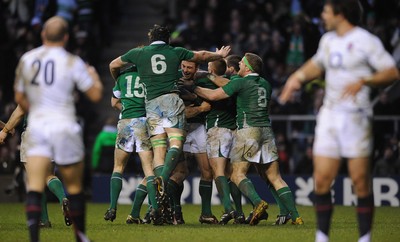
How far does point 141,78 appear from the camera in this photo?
13.9 m

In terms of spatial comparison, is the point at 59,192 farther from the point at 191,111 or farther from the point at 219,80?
the point at 219,80

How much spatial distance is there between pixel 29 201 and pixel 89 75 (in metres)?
1.28

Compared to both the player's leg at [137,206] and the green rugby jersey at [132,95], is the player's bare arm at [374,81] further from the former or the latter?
the player's leg at [137,206]

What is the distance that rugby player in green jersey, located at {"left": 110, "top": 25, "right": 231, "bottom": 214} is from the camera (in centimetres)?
1373

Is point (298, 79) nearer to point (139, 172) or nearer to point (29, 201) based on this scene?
point (29, 201)

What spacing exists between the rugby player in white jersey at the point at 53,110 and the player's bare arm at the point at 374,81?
2.26 m

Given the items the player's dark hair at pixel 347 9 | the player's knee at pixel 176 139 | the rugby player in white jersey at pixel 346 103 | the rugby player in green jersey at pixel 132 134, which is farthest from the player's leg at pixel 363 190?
the rugby player in green jersey at pixel 132 134

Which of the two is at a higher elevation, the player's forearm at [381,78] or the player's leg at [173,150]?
the player's forearm at [381,78]

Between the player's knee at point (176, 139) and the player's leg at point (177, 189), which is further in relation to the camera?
the player's leg at point (177, 189)

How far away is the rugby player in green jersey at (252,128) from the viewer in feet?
46.3

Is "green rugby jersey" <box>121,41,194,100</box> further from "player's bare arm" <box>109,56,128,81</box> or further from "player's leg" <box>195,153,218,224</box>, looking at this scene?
"player's leg" <box>195,153,218,224</box>

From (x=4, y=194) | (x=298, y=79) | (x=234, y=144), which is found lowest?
(x=4, y=194)

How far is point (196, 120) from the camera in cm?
1486

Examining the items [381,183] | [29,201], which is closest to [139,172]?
[381,183]
